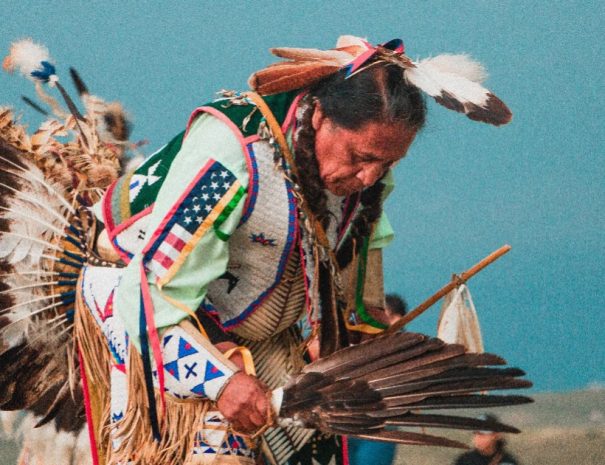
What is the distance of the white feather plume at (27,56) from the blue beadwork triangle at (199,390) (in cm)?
120

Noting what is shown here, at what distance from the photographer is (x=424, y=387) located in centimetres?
192

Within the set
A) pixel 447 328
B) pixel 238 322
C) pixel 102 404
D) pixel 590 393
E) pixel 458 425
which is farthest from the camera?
pixel 590 393

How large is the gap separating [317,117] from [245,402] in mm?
568

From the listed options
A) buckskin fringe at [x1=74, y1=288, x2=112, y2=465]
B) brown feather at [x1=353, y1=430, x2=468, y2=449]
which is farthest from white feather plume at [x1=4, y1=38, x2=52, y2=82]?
brown feather at [x1=353, y1=430, x2=468, y2=449]

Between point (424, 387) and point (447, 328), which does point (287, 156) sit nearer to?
point (424, 387)

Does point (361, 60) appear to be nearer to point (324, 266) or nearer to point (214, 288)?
point (324, 266)

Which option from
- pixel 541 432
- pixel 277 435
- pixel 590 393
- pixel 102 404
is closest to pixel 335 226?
pixel 277 435

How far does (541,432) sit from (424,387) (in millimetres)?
2974

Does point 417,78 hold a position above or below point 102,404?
above

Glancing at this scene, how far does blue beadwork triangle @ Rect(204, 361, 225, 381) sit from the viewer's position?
190 centimetres

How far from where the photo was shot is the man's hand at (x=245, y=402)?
6.11 ft

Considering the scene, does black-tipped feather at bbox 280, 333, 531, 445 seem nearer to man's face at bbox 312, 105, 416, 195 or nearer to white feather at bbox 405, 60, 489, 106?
man's face at bbox 312, 105, 416, 195

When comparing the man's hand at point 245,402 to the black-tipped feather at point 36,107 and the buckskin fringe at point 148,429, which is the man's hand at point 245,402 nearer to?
the buckskin fringe at point 148,429

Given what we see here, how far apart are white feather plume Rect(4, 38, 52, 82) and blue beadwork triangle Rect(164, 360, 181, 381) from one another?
1.16 metres
